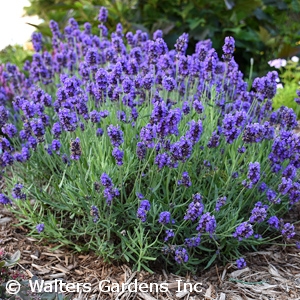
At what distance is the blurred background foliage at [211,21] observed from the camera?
6.04 metres

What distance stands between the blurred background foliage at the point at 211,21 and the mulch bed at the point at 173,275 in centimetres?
364

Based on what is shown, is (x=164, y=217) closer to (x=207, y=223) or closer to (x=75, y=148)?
(x=207, y=223)

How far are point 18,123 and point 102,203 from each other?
1.81 metres

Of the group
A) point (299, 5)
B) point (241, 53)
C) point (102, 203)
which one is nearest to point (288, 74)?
point (241, 53)

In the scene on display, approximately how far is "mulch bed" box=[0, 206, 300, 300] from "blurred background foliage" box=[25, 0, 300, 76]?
11.9 ft

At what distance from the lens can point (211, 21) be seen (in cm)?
630

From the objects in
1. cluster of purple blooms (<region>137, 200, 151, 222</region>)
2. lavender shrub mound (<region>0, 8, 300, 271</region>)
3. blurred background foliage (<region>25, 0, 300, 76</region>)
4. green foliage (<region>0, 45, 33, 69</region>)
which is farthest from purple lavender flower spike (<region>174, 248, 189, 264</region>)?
green foliage (<region>0, 45, 33, 69</region>)

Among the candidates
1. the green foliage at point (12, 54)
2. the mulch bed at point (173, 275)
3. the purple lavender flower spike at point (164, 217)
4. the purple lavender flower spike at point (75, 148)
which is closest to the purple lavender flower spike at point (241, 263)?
the mulch bed at point (173, 275)

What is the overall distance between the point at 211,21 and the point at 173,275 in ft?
14.8

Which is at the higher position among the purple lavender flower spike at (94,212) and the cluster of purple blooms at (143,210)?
the cluster of purple blooms at (143,210)

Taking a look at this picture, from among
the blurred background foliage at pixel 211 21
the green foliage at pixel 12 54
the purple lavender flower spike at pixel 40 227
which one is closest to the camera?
the purple lavender flower spike at pixel 40 227

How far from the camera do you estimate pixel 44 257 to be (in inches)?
Answer: 115

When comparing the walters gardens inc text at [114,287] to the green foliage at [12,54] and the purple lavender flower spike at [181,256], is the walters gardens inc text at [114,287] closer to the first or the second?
the purple lavender flower spike at [181,256]

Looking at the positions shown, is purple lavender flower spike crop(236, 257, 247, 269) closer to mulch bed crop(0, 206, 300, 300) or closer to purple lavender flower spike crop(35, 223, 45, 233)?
mulch bed crop(0, 206, 300, 300)
